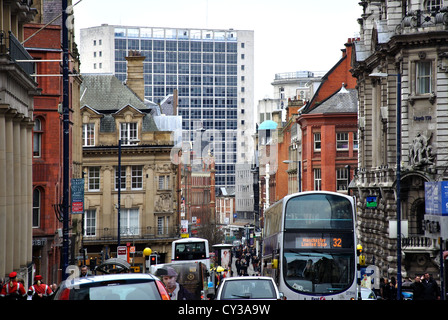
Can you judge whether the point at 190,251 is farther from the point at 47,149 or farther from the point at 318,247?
the point at 318,247

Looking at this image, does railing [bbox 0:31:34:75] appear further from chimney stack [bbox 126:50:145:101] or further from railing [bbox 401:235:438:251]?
chimney stack [bbox 126:50:145:101]

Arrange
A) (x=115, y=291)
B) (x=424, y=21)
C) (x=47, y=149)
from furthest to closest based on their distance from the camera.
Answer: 1. (x=424, y=21)
2. (x=47, y=149)
3. (x=115, y=291)

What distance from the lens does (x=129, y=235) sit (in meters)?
67.6

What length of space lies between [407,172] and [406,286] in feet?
36.5

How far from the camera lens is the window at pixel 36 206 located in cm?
4088

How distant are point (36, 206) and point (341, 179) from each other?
3584 cm

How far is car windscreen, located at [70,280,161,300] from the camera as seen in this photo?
1254 cm

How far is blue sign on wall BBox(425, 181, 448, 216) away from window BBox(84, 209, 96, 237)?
128ft

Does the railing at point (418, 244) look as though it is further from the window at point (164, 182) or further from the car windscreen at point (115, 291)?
the car windscreen at point (115, 291)

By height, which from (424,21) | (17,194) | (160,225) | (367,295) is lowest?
(160,225)

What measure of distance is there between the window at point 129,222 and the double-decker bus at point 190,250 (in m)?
18.8

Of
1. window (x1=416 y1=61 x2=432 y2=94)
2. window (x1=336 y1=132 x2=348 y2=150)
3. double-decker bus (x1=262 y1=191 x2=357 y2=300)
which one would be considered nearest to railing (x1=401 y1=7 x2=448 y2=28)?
window (x1=416 y1=61 x2=432 y2=94)

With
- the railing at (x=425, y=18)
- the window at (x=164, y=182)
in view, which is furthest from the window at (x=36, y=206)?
the window at (x=164, y=182)

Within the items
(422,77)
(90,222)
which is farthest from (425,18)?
(90,222)
